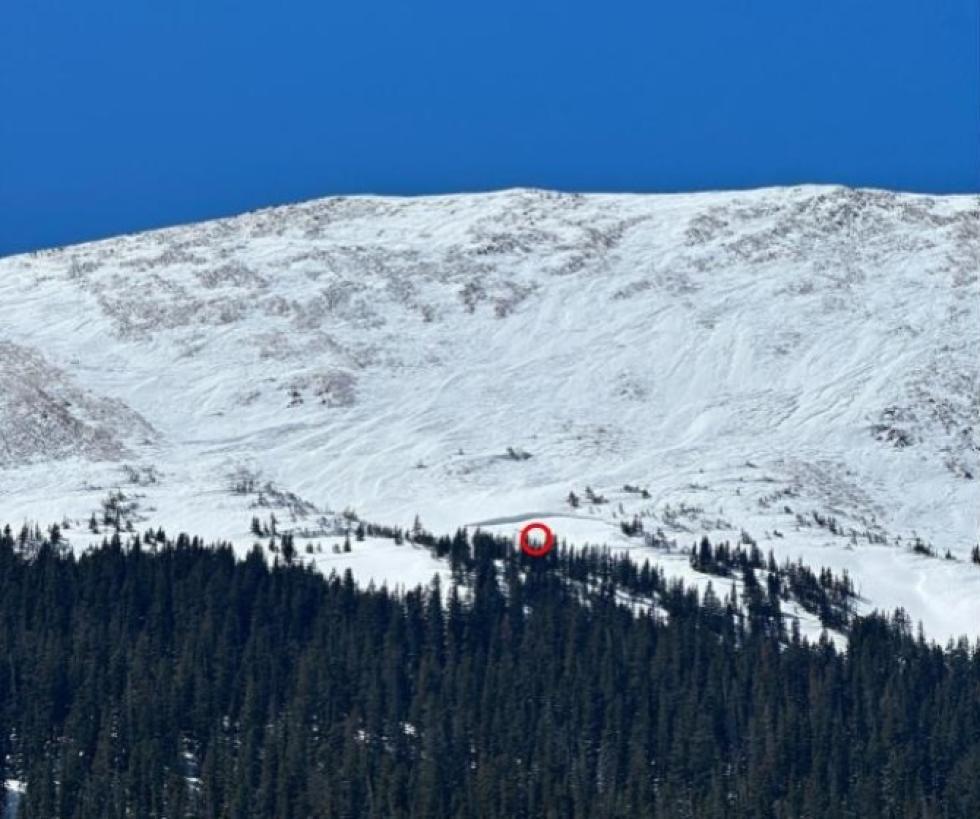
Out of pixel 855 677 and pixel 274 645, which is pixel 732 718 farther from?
pixel 274 645

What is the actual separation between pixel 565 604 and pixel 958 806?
41.1 meters

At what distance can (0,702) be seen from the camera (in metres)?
162

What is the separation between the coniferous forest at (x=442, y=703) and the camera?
15225 centimetres

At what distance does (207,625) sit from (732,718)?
39.0m

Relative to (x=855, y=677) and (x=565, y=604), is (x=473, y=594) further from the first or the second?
(x=855, y=677)

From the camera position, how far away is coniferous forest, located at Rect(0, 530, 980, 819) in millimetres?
152250

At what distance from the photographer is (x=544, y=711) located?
17088cm

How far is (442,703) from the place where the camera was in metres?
170

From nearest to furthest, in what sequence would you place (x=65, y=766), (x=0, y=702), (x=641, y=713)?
(x=65, y=766), (x=0, y=702), (x=641, y=713)

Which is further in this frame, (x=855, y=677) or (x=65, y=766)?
(x=855, y=677)

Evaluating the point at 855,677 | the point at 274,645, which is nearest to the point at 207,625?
the point at 274,645

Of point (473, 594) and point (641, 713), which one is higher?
point (473, 594)

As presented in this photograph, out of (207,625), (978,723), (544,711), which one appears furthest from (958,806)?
(207,625)

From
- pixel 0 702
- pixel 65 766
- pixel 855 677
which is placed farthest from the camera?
pixel 855 677
